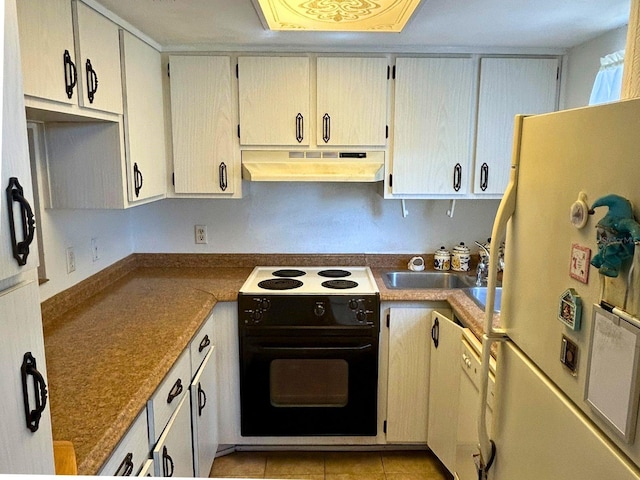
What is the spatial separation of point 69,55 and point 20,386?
1.25 m

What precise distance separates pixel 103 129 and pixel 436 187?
1.67 meters

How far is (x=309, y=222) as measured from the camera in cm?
294

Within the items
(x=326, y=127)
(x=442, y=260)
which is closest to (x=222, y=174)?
(x=326, y=127)

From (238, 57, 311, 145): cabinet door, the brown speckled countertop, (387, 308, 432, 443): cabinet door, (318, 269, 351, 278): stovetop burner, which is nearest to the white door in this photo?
the brown speckled countertop

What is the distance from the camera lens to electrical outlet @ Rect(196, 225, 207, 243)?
294 centimetres

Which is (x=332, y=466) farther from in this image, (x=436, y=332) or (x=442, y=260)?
(x=442, y=260)

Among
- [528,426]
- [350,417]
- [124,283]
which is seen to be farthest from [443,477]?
[124,283]

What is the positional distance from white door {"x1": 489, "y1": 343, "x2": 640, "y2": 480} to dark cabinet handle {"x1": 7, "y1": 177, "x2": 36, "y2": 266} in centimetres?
101

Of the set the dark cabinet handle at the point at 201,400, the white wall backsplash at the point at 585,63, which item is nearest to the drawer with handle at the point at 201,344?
the dark cabinet handle at the point at 201,400

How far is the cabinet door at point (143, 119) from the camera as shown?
206cm

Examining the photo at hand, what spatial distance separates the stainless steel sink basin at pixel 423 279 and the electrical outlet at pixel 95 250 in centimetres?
156

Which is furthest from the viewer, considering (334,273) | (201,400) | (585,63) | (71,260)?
(334,273)

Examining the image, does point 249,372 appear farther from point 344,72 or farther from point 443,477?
point 344,72

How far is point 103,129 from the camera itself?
1988 mm
